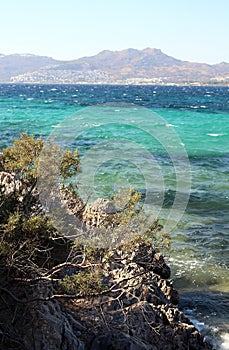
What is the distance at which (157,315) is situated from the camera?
10.8 metres

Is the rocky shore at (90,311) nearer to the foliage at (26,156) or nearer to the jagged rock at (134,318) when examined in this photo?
the jagged rock at (134,318)

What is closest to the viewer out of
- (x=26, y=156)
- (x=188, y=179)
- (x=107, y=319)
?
(x=107, y=319)

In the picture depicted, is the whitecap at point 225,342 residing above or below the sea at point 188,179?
below

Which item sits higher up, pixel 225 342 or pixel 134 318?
pixel 134 318

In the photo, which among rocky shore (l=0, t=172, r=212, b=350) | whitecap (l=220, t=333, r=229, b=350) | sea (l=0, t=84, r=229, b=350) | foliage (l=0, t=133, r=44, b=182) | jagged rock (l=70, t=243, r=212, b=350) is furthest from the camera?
sea (l=0, t=84, r=229, b=350)

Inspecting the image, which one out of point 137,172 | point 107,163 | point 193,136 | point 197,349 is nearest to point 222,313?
point 197,349

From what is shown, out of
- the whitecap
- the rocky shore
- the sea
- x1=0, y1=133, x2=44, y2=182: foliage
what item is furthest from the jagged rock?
x1=0, y1=133, x2=44, y2=182: foliage

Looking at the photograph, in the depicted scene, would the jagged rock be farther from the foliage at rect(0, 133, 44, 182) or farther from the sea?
the foliage at rect(0, 133, 44, 182)

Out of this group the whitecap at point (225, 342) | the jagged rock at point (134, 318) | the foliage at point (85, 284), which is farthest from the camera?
the whitecap at point (225, 342)

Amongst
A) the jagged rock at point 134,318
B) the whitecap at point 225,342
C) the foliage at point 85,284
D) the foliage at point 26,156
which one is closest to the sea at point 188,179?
the whitecap at point 225,342

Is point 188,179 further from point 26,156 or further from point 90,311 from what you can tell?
point 90,311

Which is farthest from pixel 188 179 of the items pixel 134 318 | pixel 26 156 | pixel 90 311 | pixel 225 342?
pixel 90 311

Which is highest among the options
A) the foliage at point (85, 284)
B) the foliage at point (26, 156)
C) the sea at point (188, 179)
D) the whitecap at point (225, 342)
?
the foliage at point (26, 156)

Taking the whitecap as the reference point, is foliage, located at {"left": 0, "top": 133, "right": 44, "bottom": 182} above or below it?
above
